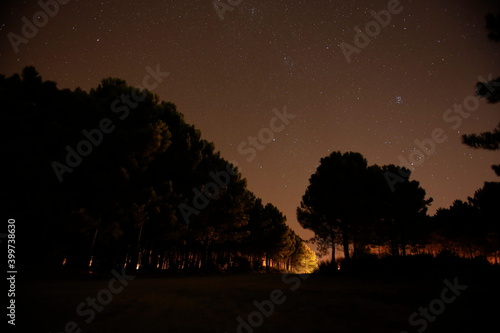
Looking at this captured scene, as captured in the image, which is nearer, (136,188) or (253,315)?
(253,315)

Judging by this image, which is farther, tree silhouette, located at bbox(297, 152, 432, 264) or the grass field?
tree silhouette, located at bbox(297, 152, 432, 264)

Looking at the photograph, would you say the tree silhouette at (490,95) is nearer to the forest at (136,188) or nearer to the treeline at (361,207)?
the forest at (136,188)

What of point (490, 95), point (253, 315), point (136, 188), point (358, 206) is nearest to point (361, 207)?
point (358, 206)

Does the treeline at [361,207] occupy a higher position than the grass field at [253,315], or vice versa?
the treeline at [361,207]

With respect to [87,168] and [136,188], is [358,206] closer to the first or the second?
[136,188]

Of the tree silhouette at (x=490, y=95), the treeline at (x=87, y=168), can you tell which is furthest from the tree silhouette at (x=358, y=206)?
the tree silhouette at (x=490, y=95)

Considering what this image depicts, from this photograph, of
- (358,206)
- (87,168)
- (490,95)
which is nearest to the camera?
(490,95)

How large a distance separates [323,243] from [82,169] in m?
22.1

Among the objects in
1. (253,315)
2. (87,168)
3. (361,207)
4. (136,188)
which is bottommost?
(253,315)

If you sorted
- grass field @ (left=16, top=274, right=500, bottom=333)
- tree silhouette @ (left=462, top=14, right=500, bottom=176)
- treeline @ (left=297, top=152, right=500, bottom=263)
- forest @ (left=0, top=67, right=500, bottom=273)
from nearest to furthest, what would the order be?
grass field @ (left=16, top=274, right=500, bottom=333)
tree silhouette @ (left=462, top=14, right=500, bottom=176)
forest @ (left=0, top=67, right=500, bottom=273)
treeline @ (left=297, top=152, right=500, bottom=263)

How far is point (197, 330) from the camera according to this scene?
425 centimetres

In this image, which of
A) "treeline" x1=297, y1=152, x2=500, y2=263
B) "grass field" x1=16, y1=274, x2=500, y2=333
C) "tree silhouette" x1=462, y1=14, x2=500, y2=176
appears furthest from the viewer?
"treeline" x1=297, y1=152, x2=500, y2=263

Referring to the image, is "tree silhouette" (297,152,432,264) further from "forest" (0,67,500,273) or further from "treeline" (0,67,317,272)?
"treeline" (0,67,317,272)

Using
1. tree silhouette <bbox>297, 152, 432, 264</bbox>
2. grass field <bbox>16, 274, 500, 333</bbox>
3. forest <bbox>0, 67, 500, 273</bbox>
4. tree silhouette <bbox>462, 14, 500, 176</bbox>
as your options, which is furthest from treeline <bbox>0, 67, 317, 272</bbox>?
tree silhouette <bbox>462, 14, 500, 176</bbox>
